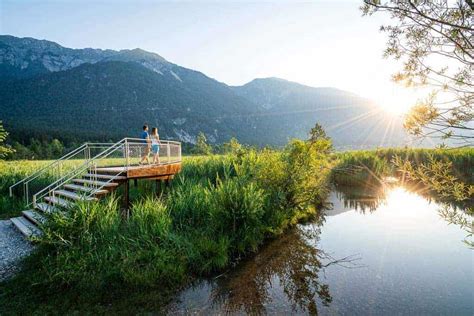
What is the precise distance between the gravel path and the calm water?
4.37 m

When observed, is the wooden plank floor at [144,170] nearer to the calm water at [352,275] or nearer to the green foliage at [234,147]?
the green foliage at [234,147]

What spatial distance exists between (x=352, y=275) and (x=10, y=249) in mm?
9557

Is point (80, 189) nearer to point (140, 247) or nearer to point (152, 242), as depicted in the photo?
point (152, 242)

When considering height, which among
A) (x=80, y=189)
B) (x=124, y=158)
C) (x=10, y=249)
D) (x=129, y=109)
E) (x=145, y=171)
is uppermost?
(x=129, y=109)

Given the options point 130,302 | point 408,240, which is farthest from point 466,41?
point 408,240

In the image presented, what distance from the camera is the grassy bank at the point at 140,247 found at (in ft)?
20.6

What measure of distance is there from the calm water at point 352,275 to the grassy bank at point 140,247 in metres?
Answer: 0.67

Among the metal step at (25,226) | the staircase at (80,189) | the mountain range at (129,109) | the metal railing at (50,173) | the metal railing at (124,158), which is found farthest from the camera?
the mountain range at (129,109)

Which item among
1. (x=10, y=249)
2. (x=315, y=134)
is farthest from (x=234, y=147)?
(x=10, y=249)

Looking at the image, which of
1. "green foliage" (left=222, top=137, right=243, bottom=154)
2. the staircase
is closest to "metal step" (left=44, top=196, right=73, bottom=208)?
the staircase

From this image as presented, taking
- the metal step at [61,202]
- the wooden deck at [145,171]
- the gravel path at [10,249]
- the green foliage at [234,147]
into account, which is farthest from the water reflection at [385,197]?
the gravel path at [10,249]

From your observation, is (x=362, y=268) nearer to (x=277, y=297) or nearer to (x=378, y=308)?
(x=378, y=308)

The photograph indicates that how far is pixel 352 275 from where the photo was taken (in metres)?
7.67

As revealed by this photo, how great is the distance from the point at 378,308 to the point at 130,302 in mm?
5249
